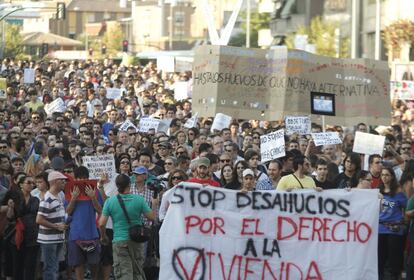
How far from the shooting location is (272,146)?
17.7m

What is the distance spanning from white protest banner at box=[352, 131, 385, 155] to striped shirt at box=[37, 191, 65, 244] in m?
6.06

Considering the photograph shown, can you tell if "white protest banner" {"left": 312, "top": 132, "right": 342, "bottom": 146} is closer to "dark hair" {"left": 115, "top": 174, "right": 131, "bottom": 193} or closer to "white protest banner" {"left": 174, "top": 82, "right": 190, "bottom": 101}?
"dark hair" {"left": 115, "top": 174, "right": 131, "bottom": 193}

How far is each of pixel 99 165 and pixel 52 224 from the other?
1.60 metres

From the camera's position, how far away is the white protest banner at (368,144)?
19.5 metres

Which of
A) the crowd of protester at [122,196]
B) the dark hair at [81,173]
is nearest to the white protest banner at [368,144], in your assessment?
the crowd of protester at [122,196]

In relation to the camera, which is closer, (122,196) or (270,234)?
(270,234)

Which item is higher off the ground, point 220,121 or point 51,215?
point 220,121

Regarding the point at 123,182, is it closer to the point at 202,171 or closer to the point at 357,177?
the point at 202,171

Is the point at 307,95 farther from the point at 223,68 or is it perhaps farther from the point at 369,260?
the point at 369,260

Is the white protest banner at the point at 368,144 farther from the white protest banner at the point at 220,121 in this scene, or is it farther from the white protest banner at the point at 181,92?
the white protest banner at the point at 181,92

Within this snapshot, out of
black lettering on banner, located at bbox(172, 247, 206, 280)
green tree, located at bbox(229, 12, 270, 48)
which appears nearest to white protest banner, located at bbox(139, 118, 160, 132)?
black lettering on banner, located at bbox(172, 247, 206, 280)

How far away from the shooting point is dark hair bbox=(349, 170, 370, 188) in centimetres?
1480

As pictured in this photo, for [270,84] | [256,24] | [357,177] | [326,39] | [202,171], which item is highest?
[256,24]

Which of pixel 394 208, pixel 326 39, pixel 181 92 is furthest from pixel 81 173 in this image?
pixel 326 39
